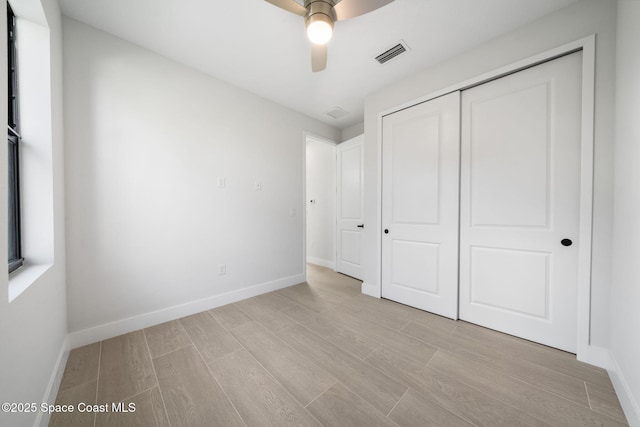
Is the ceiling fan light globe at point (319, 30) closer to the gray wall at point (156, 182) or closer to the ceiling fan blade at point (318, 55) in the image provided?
the ceiling fan blade at point (318, 55)

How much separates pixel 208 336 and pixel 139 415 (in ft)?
2.42

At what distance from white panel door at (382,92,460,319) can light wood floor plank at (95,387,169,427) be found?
2.26 m

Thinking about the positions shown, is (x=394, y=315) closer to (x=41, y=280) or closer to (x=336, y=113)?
(x=41, y=280)

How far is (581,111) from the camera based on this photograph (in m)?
1.59

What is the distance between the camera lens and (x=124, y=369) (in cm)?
150

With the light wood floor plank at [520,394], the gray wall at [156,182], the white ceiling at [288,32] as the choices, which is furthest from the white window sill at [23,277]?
the light wood floor plank at [520,394]

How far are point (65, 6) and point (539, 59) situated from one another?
362 centimetres

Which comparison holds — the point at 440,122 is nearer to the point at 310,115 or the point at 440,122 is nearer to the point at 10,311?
the point at 310,115

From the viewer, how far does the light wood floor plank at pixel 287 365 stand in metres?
1.33

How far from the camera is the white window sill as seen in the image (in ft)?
3.10

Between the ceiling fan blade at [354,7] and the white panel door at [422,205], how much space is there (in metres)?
1.30

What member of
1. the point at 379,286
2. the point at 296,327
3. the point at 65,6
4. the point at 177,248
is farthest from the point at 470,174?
the point at 65,6

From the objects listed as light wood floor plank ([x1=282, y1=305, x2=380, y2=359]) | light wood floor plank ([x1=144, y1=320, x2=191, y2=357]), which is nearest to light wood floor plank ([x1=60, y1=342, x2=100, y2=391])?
light wood floor plank ([x1=144, y1=320, x2=191, y2=357])

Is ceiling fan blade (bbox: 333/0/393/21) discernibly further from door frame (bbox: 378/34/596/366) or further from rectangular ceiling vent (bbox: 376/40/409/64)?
door frame (bbox: 378/34/596/366)
